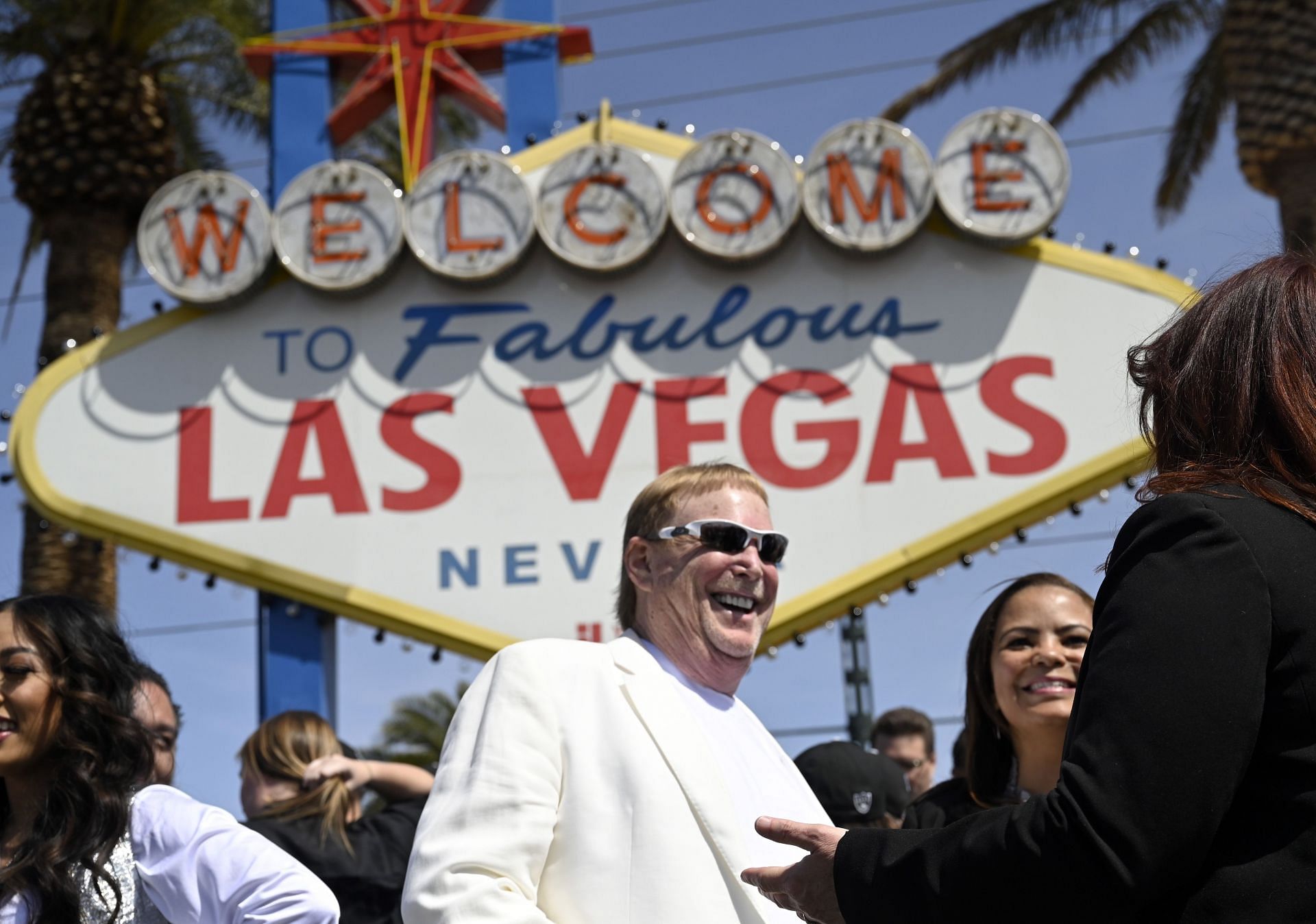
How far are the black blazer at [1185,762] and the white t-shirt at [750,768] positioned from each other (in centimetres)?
91

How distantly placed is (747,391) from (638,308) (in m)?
0.81

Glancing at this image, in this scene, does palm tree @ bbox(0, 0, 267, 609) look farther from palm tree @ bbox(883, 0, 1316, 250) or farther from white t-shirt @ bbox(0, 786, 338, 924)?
white t-shirt @ bbox(0, 786, 338, 924)

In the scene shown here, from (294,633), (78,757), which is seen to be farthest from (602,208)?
(78,757)

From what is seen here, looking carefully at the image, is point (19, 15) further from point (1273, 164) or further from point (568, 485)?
point (1273, 164)

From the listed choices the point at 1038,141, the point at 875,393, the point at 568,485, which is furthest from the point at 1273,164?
the point at 568,485

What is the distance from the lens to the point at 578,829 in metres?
2.73

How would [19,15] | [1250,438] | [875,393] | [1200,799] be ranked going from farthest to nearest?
[19,15] → [875,393] → [1250,438] → [1200,799]

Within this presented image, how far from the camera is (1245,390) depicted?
2.01 m

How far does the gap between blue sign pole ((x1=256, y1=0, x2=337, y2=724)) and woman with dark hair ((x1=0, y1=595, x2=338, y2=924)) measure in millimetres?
4860

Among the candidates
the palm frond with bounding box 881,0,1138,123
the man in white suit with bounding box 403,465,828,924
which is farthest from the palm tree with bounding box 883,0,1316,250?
the man in white suit with bounding box 403,465,828,924

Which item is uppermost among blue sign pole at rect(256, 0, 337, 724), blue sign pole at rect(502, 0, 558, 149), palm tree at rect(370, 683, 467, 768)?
blue sign pole at rect(502, 0, 558, 149)

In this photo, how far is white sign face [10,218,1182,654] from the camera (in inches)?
328

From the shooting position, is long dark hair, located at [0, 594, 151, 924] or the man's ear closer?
long dark hair, located at [0, 594, 151, 924]

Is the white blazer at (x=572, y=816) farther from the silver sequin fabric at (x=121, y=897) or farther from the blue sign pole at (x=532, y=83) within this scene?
the blue sign pole at (x=532, y=83)
